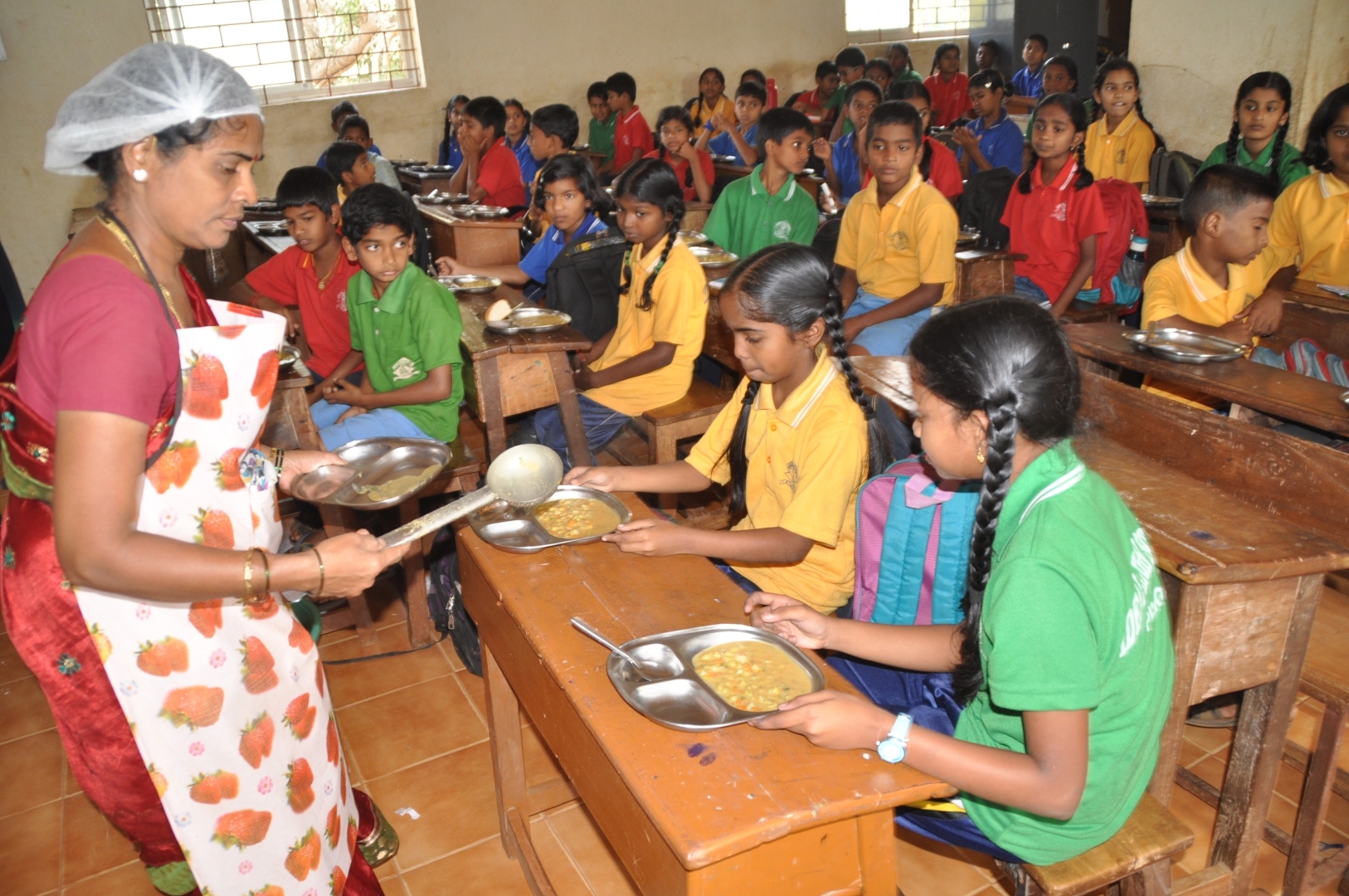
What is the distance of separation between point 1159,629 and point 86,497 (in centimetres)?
155

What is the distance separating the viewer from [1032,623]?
47.7 inches

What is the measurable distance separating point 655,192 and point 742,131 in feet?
17.5

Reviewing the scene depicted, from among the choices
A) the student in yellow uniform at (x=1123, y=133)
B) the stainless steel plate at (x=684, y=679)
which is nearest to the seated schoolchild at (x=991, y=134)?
the student in yellow uniform at (x=1123, y=133)

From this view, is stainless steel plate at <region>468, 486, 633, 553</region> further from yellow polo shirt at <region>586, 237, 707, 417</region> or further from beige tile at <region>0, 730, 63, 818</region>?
beige tile at <region>0, 730, 63, 818</region>

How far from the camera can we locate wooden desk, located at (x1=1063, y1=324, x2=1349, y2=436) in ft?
7.70

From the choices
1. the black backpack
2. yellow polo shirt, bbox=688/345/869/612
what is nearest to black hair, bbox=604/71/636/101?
the black backpack

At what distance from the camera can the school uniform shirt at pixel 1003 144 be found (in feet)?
23.8

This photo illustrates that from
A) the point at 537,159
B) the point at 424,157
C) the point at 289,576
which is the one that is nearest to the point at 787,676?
the point at 289,576

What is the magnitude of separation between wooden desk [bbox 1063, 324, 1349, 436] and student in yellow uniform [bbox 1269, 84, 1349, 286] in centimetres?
131

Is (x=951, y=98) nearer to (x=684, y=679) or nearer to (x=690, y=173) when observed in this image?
(x=690, y=173)

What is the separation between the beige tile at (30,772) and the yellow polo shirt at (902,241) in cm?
337

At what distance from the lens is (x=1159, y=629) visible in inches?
55.3

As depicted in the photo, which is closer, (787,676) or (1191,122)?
(787,676)

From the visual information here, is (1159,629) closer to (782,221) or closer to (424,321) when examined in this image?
(424,321)
